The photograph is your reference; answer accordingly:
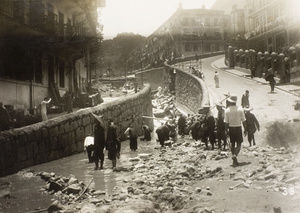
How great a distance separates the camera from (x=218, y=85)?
26109 millimetres

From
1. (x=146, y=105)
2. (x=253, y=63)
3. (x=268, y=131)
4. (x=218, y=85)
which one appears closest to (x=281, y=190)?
(x=268, y=131)

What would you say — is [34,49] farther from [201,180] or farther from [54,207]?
[201,180]

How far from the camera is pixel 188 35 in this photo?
61.8m

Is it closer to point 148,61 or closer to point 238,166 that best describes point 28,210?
point 238,166

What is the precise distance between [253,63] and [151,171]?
24835mm

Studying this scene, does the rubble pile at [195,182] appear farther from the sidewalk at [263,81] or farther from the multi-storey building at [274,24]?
the multi-storey building at [274,24]

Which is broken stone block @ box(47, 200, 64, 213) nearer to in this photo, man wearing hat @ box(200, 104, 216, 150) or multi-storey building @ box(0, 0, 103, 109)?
man wearing hat @ box(200, 104, 216, 150)

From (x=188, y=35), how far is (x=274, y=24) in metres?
25.9

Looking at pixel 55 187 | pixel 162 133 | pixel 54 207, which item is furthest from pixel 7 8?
pixel 54 207

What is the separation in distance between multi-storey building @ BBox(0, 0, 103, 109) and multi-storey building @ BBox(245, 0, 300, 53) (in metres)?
18.8

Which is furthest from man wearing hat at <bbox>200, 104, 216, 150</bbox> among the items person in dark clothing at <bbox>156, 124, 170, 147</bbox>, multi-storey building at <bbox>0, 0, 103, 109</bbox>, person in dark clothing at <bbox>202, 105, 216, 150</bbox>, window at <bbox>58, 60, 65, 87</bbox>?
window at <bbox>58, 60, 65, 87</bbox>

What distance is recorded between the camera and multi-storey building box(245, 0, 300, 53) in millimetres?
32281

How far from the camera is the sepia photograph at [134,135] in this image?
6.27 metres

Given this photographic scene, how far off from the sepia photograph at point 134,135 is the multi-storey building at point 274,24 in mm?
310
